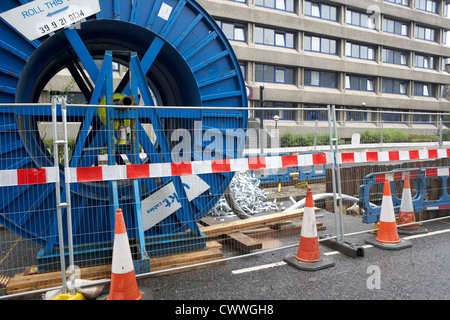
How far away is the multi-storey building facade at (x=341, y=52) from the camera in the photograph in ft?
93.0

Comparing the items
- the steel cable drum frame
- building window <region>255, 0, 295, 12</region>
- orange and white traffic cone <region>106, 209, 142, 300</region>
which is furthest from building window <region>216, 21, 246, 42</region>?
orange and white traffic cone <region>106, 209, 142, 300</region>

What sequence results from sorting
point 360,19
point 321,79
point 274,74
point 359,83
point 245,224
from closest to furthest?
point 245,224 < point 274,74 < point 321,79 < point 360,19 < point 359,83

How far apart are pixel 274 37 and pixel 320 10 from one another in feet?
20.6

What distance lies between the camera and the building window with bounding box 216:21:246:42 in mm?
27469

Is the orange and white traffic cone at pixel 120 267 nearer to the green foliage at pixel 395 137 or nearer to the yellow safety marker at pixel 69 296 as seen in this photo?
the yellow safety marker at pixel 69 296

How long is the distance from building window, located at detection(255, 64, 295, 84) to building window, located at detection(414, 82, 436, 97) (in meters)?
18.4

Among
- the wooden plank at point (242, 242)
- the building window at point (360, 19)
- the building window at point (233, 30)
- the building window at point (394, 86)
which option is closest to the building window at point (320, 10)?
the building window at point (360, 19)

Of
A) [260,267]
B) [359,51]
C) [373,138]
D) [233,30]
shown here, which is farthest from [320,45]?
[260,267]

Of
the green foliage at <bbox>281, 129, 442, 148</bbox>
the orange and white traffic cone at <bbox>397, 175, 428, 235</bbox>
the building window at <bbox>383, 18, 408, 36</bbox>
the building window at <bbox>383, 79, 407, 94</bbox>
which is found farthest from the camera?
the building window at <bbox>383, 79, 407, 94</bbox>

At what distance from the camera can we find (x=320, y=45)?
32375 mm

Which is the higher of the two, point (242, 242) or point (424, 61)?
point (424, 61)

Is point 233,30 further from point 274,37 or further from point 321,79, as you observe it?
point 321,79

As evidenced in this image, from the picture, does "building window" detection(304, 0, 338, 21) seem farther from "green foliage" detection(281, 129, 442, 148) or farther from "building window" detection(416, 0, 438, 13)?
"green foliage" detection(281, 129, 442, 148)
